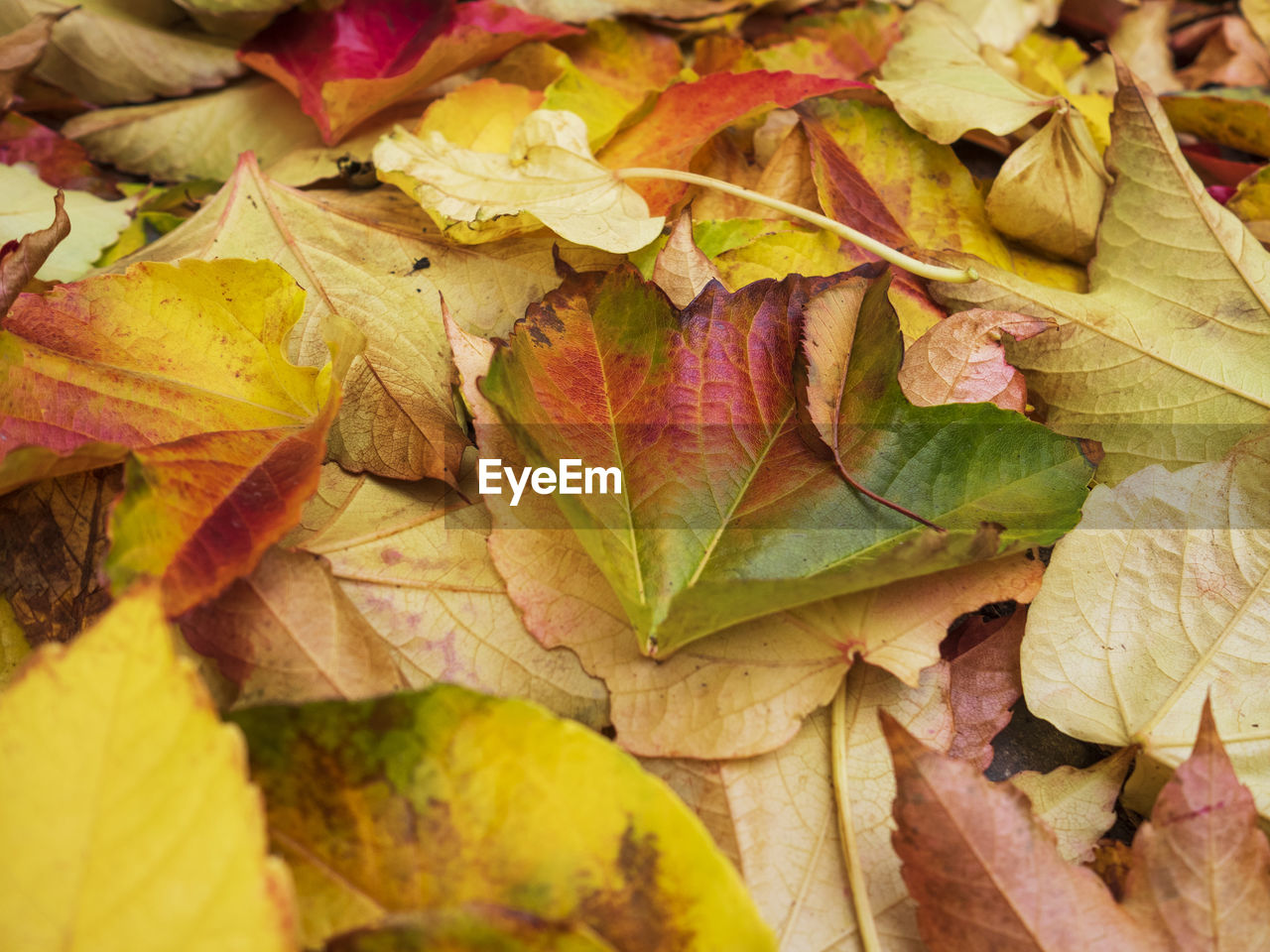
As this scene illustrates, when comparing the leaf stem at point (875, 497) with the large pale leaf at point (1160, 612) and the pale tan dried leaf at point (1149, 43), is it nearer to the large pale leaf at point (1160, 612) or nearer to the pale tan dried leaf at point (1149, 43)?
the large pale leaf at point (1160, 612)

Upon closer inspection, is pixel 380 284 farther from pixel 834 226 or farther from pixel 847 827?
pixel 847 827

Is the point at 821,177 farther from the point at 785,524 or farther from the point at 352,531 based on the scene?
the point at 352,531

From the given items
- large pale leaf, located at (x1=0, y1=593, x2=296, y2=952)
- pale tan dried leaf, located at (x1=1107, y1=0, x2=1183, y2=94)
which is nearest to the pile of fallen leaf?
large pale leaf, located at (x1=0, y1=593, x2=296, y2=952)

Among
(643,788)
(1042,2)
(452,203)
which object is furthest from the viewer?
(1042,2)

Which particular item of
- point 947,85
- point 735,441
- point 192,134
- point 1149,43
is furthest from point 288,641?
point 1149,43

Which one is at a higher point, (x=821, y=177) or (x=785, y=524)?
(x=821, y=177)

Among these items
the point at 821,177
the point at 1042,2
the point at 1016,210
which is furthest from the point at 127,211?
the point at 1042,2

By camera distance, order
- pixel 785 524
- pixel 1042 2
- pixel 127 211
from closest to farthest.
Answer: pixel 785 524
pixel 127 211
pixel 1042 2
